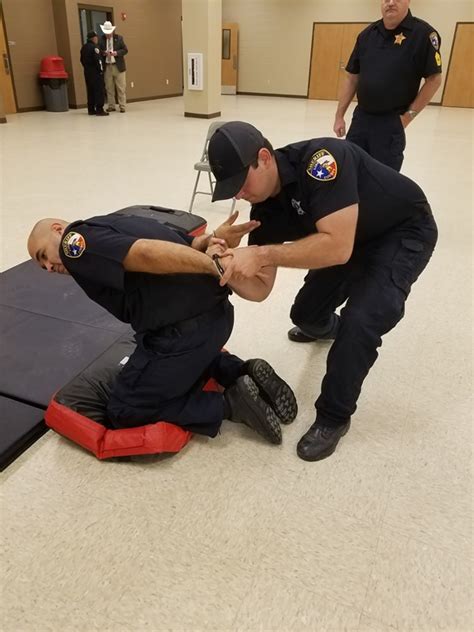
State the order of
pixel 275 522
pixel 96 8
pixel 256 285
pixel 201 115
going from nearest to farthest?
pixel 275 522, pixel 256 285, pixel 201 115, pixel 96 8

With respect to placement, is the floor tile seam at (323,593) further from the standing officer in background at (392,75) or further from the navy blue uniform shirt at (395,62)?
the navy blue uniform shirt at (395,62)

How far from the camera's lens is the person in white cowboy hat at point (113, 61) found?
10016 millimetres

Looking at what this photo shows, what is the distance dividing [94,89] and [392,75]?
8.90 meters

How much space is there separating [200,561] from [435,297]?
7.51 feet

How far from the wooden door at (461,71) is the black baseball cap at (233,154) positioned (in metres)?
14.0

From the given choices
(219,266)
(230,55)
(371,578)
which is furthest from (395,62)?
(230,55)

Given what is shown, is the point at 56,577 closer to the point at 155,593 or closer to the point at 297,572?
the point at 155,593

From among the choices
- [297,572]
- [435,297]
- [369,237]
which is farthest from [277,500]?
[435,297]

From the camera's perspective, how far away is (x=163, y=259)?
1.50 m

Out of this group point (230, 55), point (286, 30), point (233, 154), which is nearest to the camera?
point (233, 154)

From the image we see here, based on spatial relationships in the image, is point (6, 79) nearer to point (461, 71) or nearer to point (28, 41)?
point (28, 41)

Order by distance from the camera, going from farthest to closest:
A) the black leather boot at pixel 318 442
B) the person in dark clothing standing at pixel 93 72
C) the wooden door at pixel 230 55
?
the wooden door at pixel 230 55
the person in dark clothing standing at pixel 93 72
the black leather boot at pixel 318 442

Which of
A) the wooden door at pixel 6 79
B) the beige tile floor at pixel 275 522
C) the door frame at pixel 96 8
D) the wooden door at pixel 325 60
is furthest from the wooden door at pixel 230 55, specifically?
the beige tile floor at pixel 275 522

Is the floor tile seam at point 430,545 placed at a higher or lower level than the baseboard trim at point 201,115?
lower
